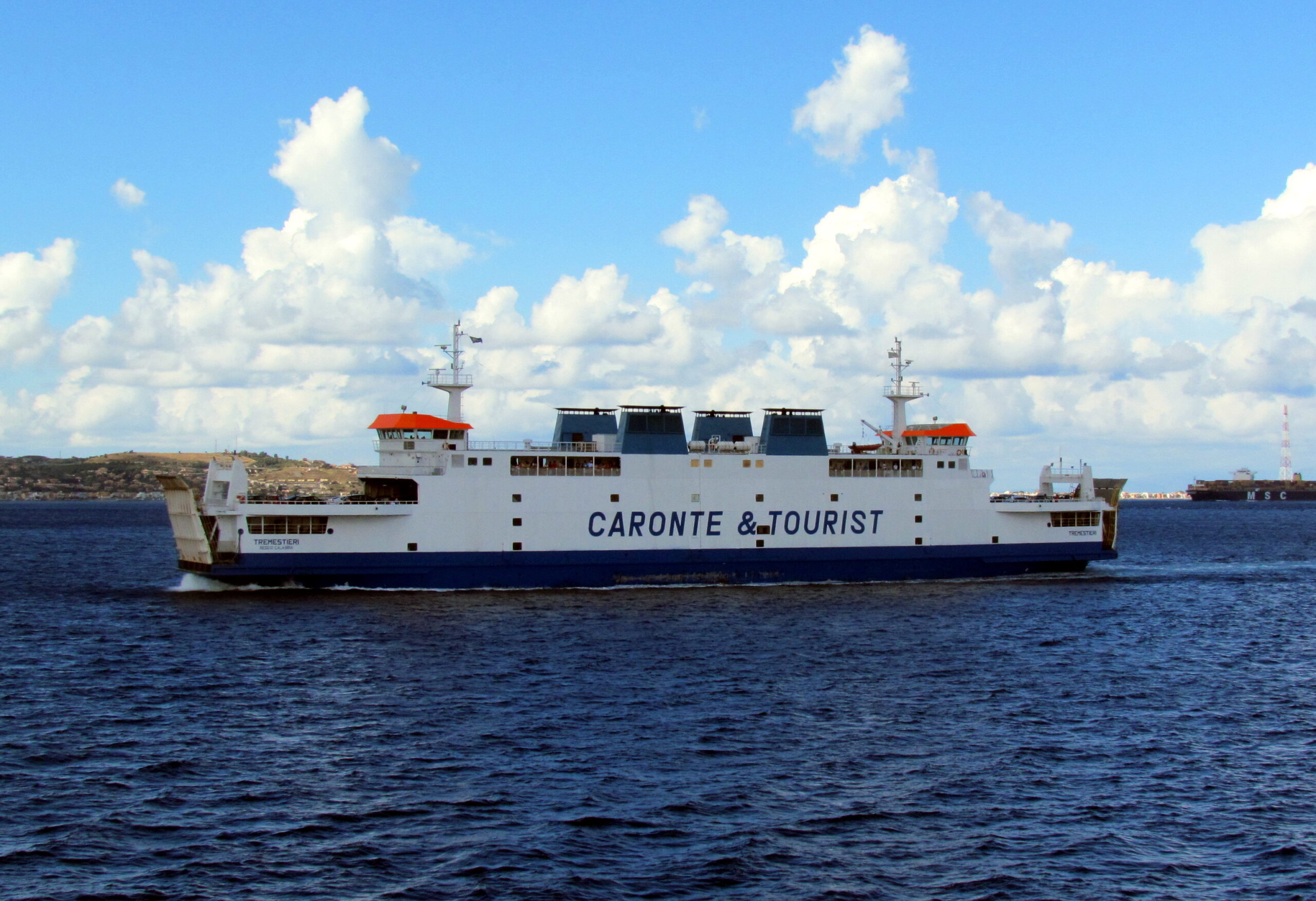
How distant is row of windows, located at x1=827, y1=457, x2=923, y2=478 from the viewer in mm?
45344

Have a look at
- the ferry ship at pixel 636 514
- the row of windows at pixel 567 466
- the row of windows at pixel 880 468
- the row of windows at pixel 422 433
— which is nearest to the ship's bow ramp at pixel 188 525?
the ferry ship at pixel 636 514

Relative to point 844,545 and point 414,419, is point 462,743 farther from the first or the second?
point 844,545

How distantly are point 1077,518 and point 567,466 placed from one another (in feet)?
74.5

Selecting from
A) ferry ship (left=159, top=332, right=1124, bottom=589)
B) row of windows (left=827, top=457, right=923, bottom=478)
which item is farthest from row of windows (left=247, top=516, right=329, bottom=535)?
row of windows (left=827, top=457, right=923, bottom=478)

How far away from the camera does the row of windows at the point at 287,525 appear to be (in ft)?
129

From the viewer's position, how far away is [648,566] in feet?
140

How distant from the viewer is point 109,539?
8769 cm

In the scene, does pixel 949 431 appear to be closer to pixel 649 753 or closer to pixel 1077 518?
pixel 1077 518

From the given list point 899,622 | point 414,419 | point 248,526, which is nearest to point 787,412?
point 899,622

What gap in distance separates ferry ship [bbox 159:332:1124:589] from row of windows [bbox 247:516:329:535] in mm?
60

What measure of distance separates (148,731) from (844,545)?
95.6 feet

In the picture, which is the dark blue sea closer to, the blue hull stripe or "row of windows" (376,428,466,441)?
the blue hull stripe

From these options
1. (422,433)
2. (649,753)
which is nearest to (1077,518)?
(422,433)

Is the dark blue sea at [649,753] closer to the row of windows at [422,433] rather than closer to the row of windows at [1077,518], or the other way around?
the row of windows at [422,433]
